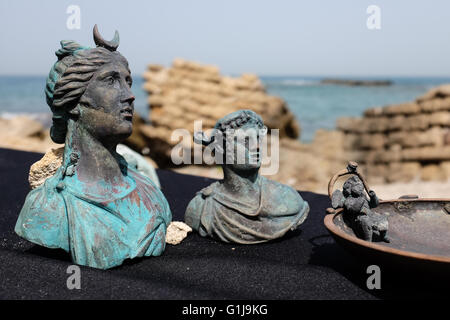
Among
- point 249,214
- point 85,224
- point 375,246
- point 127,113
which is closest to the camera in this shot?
point 375,246

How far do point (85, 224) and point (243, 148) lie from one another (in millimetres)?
1082

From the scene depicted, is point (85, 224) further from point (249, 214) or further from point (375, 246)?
point (375, 246)

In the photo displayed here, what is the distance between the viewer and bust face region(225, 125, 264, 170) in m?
3.08

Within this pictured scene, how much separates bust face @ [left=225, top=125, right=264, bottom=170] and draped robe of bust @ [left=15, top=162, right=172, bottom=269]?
699mm

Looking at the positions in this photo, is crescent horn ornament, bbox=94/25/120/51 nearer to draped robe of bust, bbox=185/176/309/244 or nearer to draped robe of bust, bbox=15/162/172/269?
draped robe of bust, bbox=15/162/172/269

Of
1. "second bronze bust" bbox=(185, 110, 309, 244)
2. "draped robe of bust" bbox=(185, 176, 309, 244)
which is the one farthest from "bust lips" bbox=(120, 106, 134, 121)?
"draped robe of bust" bbox=(185, 176, 309, 244)

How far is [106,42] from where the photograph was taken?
276 cm

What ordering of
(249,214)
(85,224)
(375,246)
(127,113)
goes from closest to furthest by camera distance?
(375,246) < (85,224) < (127,113) < (249,214)

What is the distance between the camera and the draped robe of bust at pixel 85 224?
103 inches

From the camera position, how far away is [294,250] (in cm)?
312

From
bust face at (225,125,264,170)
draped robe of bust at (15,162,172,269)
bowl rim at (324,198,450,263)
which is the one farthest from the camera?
bust face at (225,125,264,170)

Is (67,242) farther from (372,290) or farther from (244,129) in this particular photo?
(372,290)

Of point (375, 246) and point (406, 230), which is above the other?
point (375, 246)

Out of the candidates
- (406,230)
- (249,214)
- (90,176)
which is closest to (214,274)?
(249,214)
